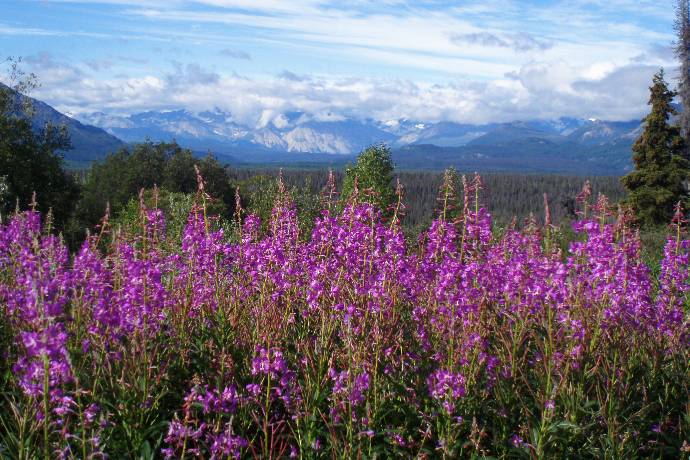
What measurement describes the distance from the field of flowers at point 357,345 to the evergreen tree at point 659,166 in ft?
129

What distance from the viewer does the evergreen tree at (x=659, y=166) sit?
4200 centimetres

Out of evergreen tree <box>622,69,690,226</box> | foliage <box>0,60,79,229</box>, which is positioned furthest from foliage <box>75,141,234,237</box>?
evergreen tree <box>622,69,690,226</box>

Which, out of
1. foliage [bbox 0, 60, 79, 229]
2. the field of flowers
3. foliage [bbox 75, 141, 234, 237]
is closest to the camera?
the field of flowers

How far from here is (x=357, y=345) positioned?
186 inches

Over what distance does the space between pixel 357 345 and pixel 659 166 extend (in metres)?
44.1

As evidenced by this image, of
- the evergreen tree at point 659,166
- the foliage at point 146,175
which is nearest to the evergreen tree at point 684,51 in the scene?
the evergreen tree at point 659,166

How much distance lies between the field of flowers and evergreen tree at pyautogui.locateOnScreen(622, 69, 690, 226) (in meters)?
39.2

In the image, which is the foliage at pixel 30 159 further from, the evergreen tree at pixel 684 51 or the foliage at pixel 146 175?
the evergreen tree at pixel 684 51

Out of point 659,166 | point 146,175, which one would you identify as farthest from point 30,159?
point 659,166

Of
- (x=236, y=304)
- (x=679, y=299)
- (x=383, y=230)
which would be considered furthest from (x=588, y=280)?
(x=236, y=304)

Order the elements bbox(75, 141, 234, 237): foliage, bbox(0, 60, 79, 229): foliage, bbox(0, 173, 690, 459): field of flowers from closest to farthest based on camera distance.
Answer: bbox(0, 173, 690, 459): field of flowers → bbox(0, 60, 79, 229): foliage → bbox(75, 141, 234, 237): foliage

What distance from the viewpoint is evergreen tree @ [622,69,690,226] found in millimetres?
42000

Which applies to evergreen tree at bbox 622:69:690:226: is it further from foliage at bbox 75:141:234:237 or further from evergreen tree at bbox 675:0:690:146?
foliage at bbox 75:141:234:237

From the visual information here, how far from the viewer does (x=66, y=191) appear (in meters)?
45.6
